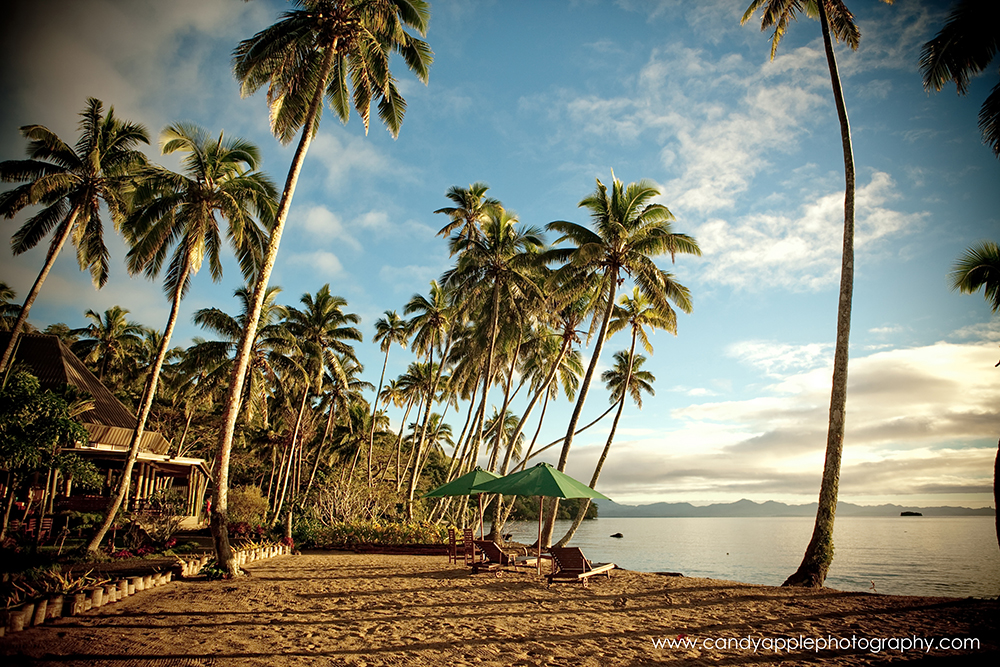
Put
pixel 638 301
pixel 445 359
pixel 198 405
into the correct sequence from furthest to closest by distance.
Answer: pixel 198 405 → pixel 445 359 → pixel 638 301

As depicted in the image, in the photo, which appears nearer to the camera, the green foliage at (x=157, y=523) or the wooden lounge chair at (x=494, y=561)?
the wooden lounge chair at (x=494, y=561)

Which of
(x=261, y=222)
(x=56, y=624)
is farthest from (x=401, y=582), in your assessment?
(x=261, y=222)

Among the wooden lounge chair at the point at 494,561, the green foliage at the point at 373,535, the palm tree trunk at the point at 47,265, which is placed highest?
the palm tree trunk at the point at 47,265

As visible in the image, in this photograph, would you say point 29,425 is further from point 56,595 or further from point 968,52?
point 968,52

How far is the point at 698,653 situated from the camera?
615 centimetres

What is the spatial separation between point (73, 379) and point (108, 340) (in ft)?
52.0

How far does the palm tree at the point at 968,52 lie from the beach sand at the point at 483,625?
877 cm

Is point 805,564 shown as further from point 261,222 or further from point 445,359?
point 445,359

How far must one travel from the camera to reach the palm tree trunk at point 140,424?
12766 mm

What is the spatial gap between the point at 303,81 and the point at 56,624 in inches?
476

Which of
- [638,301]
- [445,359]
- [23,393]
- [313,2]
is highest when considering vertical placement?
[313,2]

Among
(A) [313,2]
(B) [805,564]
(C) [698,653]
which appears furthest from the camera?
(A) [313,2]

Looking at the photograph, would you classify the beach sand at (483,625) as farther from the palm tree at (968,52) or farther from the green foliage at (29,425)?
the palm tree at (968,52)

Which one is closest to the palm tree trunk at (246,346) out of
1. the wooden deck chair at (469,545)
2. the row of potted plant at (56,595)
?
the row of potted plant at (56,595)
